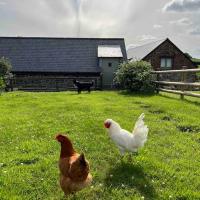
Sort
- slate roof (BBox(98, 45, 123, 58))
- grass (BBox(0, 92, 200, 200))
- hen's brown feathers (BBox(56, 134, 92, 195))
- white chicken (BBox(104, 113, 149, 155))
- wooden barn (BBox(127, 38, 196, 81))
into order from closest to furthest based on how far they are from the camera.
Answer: hen's brown feathers (BBox(56, 134, 92, 195)) → grass (BBox(0, 92, 200, 200)) → white chicken (BBox(104, 113, 149, 155)) → slate roof (BBox(98, 45, 123, 58)) → wooden barn (BBox(127, 38, 196, 81))

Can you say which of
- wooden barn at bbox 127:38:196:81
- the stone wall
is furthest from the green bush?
wooden barn at bbox 127:38:196:81

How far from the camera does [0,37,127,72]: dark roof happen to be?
134 feet

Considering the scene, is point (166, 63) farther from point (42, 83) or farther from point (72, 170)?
point (72, 170)

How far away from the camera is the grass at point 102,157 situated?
20.7 ft

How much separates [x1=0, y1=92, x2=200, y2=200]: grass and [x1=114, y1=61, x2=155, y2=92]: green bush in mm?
9354

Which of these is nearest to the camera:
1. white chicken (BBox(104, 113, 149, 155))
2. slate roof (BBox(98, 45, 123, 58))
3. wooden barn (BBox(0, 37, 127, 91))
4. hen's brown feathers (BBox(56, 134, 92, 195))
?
hen's brown feathers (BBox(56, 134, 92, 195))

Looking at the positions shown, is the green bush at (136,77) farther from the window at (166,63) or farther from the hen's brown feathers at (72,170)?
the window at (166,63)

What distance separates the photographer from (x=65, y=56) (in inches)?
1662

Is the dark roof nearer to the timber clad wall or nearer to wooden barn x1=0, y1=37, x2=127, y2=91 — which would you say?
wooden barn x1=0, y1=37, x2=127, y2=91

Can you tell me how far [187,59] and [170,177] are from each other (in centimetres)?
4199

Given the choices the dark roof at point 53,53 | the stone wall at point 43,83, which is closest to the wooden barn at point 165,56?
the dark roof at point 53,53

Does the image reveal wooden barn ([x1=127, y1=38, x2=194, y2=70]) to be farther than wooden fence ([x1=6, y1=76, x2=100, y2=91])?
Yes

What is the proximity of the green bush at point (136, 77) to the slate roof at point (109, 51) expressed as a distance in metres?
16.5

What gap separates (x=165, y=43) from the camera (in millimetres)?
46812
